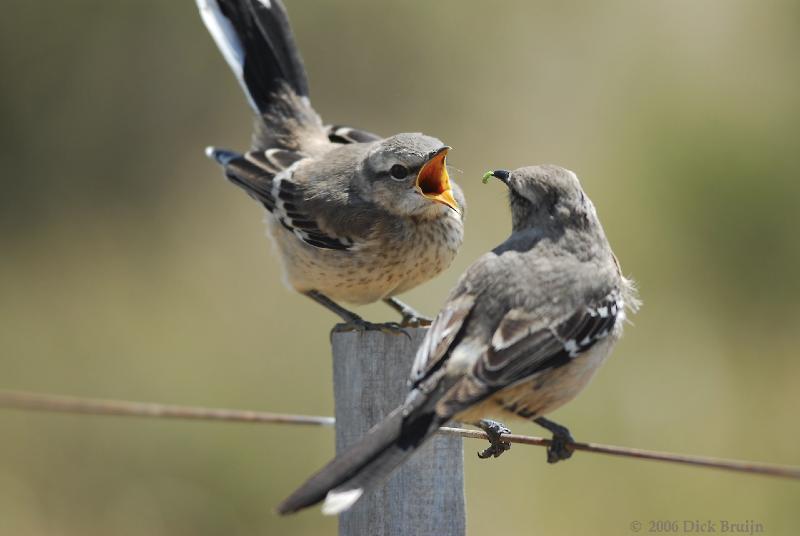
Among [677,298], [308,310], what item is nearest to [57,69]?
[308,310]

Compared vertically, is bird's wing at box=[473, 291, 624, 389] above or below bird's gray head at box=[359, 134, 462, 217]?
below

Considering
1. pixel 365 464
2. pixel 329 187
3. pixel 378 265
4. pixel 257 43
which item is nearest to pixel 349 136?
pixel 257 43

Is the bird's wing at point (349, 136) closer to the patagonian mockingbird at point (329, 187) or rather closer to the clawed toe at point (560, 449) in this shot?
the patagonian mockingbird at point (329, 187)

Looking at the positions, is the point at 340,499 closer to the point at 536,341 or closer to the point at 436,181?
the point at 536,341

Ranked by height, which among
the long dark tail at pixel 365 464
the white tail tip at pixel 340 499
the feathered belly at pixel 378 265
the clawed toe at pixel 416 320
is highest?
the feathered belly at pixel 378 265

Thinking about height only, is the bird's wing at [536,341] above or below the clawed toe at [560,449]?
above

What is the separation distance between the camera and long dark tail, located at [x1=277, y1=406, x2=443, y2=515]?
10.1ft

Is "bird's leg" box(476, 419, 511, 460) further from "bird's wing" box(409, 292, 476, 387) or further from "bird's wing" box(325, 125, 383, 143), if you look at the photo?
"bird's wing" box(325, 125, 383, 143)

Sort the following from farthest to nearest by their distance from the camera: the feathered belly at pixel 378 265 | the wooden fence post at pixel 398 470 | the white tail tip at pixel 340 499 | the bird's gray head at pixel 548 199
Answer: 1. the feathered belly at pixel 378 265
2. the bird's gray head at pixel 548 199
3. the wooden fence post at pixel 398 470
4. the white tail tip at pixel 340 499

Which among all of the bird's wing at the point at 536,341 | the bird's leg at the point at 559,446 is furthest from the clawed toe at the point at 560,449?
the bird's wing at the point at 536,341

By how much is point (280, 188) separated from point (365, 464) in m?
2.94

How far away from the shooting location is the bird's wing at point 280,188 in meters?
5.58

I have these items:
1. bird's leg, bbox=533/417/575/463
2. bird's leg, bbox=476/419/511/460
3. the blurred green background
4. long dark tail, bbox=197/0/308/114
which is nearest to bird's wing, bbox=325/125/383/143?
long dark tail, bbox=197/0/308/114

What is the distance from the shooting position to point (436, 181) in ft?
17.9
